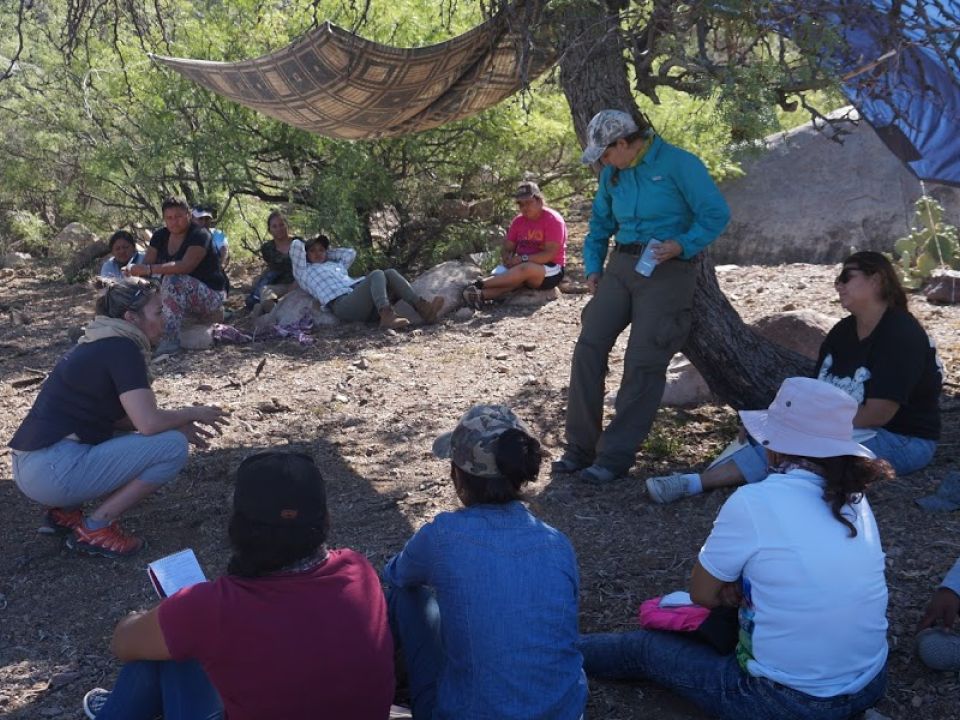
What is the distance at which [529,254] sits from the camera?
893 cm

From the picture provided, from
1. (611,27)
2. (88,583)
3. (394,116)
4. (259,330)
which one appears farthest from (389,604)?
(259,330)

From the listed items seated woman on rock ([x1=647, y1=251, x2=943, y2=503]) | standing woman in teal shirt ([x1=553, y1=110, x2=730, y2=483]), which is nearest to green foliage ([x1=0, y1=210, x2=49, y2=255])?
Result: standing woman in teal shirt ([x1=553, y1=110, x2=730, y2=483])

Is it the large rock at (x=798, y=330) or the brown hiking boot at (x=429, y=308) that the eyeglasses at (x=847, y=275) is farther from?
the brown hiking boot at (x=429, y=308)

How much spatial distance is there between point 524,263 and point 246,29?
3.38m

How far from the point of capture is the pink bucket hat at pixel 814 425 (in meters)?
2.80

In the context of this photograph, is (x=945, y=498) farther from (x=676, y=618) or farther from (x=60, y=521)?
(x=60, y=521)

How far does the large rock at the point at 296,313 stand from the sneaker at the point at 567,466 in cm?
403

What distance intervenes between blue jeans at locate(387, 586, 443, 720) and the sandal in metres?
5.89

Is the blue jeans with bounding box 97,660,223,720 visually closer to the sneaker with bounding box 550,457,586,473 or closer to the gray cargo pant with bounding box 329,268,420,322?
the sneaker with bounding box 550,457,586,473

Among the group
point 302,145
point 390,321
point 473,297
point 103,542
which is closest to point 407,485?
point 103,542

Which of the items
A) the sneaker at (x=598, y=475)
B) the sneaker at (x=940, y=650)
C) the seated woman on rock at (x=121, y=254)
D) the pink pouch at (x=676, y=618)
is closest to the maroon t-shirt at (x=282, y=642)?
the pink pouch at (x=676, y=618)

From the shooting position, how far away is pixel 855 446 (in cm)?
283

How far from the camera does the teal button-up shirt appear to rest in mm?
4695

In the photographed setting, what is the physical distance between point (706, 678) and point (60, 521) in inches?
118
